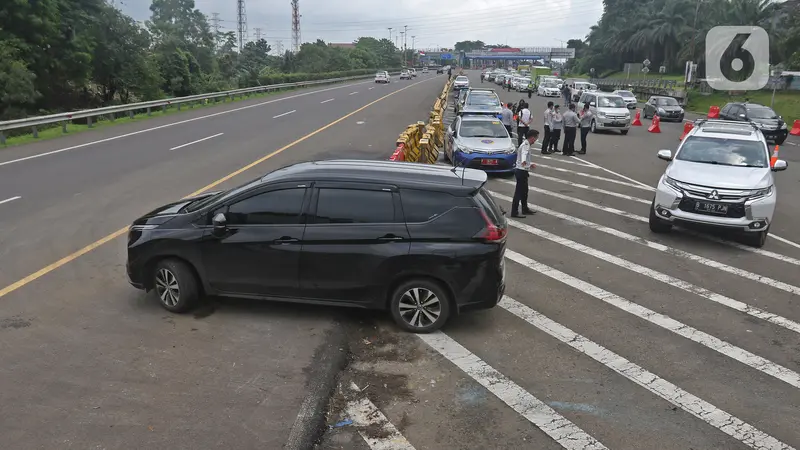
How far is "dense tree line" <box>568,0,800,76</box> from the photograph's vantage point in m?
55.5

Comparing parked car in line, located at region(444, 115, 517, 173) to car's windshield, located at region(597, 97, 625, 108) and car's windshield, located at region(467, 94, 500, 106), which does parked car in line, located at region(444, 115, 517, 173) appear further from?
car's windshield, located at region(597, 97, 625, 108)

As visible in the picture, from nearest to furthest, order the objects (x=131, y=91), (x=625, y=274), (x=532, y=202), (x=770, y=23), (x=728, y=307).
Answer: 1. (x=728, y=307)
2. (x=625, y=274)
3. (x=532, y=202)
4. (x=131, y=91)
5. (x=770, y=23)

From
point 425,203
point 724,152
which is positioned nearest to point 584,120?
point 724,152

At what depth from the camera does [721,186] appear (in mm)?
9734

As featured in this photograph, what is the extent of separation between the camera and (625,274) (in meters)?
8.41

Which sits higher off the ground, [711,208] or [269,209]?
[269,209]

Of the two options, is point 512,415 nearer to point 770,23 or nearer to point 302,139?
point 302,139

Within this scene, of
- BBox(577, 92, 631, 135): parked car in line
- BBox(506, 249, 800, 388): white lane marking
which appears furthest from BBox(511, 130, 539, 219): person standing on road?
BBox(577, 92, 631, 135): parked car in line

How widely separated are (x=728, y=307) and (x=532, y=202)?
5.98 m

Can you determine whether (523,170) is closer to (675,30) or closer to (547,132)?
(547,132)

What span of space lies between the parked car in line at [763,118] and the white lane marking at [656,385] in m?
22.3

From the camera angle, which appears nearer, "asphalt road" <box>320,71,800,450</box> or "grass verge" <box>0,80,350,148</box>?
"asphalt road" <box>320,71,800,450</box>

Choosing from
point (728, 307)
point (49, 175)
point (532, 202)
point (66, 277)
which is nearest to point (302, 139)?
point (49, 175)

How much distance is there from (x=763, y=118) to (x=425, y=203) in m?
24.8
